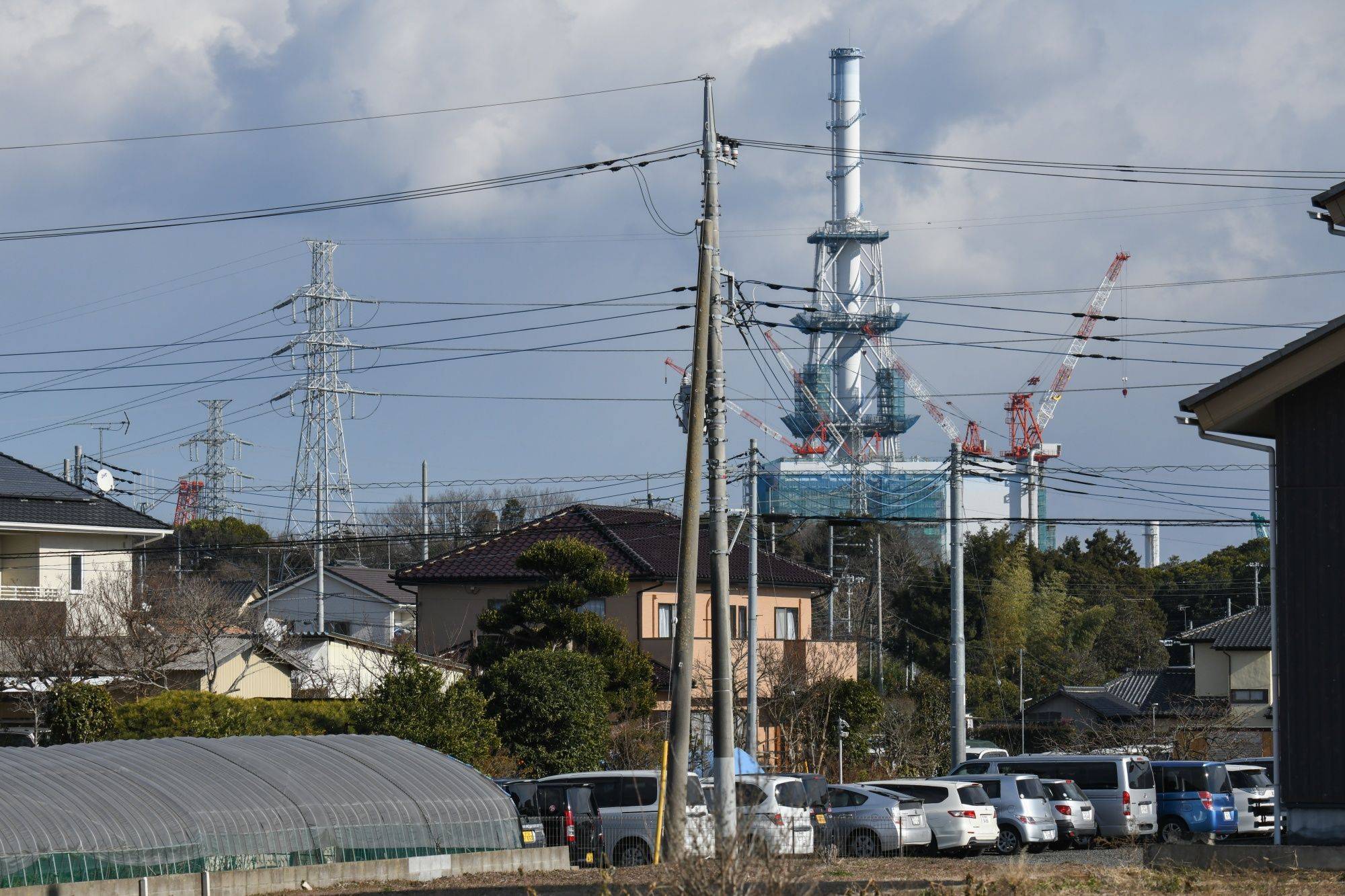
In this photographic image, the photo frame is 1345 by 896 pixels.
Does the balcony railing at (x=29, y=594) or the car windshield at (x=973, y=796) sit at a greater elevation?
the balcony railing at (x=29, y=594)

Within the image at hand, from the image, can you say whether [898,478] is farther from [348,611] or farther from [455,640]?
[455,640]

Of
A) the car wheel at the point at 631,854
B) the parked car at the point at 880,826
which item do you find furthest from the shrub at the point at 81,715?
the parked car at the point at 880,826

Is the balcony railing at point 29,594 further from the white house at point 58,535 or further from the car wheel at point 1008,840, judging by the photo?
the car wheel at point 1008,840

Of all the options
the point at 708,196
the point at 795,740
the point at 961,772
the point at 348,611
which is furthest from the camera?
the point at 348,611

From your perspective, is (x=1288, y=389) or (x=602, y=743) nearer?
(x=1288, y=389)

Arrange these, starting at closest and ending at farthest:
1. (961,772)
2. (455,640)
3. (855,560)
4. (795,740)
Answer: (961,772) < (795,740) < (455,640) < (855,560)

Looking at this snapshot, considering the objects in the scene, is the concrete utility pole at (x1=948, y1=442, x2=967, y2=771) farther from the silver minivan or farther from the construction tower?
the construction tower

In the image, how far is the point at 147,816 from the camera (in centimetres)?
1775

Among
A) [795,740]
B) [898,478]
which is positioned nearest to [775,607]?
[795,740]

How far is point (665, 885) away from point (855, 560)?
70.7 m

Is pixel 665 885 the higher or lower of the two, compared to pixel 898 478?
lower

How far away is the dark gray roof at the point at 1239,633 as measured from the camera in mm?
51156

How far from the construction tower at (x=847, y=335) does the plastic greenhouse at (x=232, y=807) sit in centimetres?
10721

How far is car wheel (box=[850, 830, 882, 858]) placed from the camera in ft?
77.6
